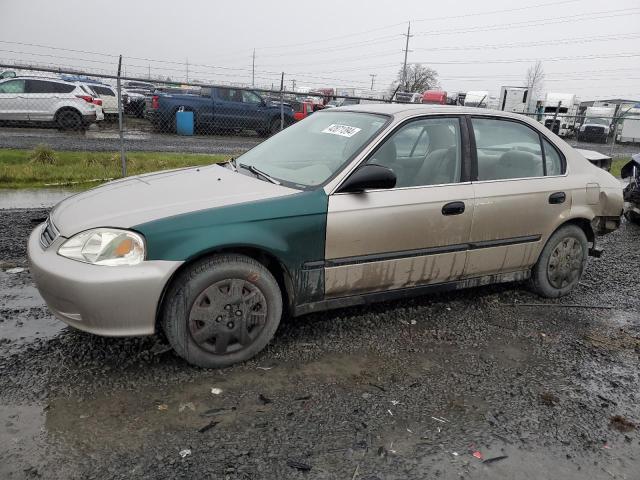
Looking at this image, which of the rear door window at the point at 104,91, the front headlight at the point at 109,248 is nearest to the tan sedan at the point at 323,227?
the front headlight at the point at 109,248

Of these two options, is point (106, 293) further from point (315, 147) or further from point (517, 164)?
point (517, 164)

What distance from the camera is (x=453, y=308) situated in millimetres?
4512

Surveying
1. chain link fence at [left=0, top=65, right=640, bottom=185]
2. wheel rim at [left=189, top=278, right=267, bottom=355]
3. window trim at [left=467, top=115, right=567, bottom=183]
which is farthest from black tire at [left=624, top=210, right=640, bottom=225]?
wheel rim at [left=189, top=278, right=267, bottom=355]

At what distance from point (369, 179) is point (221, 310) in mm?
1289

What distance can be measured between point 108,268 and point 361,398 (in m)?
1.64

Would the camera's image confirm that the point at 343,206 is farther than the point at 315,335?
No

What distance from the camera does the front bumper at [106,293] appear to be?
290 cm

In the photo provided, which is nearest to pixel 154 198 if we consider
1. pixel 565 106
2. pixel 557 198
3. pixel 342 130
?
pixel 342 130

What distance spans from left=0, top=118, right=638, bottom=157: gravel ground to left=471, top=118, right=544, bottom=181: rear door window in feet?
34.6

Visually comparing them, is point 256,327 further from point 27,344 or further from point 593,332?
point 593,332

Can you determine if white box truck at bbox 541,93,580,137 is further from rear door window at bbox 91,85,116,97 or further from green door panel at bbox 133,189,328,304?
green door panel at bbox 133,189,328,304

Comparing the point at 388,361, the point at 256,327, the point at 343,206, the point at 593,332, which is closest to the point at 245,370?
the point at 256,327

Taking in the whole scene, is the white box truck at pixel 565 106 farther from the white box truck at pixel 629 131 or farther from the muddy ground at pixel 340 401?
the muddy ground at pixel 340 401

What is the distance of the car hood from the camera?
10.3 ft
